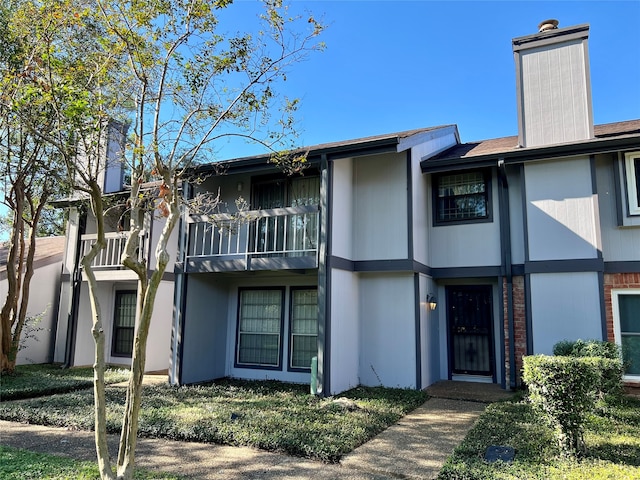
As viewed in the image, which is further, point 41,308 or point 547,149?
point 41,308

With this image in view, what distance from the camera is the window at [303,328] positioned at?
10.3 meters

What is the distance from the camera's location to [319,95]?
8.11 metres

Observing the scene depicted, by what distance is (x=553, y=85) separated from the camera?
32.4ft

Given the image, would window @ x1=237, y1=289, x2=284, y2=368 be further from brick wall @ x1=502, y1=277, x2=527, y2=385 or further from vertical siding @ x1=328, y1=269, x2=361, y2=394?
brick wall @ x1=502, y1=277, x2=527, y2=385

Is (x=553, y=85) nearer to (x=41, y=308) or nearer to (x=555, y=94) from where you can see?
(x=555, y=94)

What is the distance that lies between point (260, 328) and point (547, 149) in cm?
753

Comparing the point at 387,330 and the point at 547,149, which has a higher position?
the point at 547,149

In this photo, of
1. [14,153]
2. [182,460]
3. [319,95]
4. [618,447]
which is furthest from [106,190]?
[618,447]

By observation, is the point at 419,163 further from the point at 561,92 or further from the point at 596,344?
the point at 596,344

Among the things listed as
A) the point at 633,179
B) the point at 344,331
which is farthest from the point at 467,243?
the point at 344,331

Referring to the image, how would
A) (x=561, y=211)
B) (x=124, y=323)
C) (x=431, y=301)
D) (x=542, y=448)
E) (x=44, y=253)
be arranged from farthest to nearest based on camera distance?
1. (x=44, y=253)
2. (x=124, y=323)
3. (x=431, y=301)
4. (x=561, y=211)
5. (x=542, y=448)

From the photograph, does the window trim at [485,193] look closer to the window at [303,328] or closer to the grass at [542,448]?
the window at [303,328]

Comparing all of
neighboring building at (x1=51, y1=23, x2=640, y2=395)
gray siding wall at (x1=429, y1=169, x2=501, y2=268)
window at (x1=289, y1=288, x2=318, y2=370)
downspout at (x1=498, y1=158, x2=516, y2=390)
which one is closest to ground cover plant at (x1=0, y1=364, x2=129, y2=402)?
neighboring building at (x1=51, y1=23, x2=640, y2=395)

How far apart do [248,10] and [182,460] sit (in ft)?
19.0
